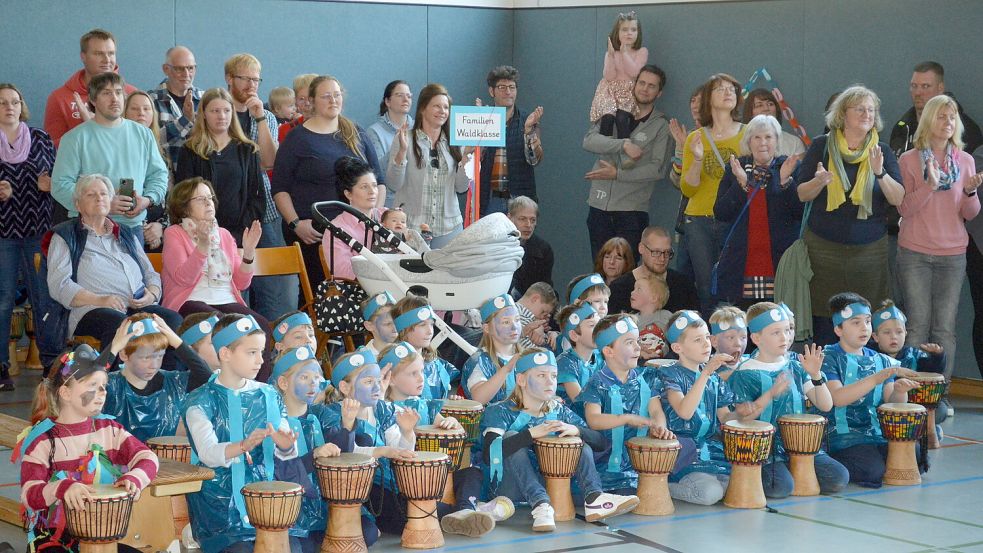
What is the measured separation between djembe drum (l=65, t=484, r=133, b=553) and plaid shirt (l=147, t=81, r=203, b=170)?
15.3 ft

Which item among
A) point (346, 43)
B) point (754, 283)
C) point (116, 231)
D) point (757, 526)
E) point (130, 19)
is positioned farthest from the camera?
point (346, 43)

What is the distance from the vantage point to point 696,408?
7316 mm

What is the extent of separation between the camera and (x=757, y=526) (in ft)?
22.2

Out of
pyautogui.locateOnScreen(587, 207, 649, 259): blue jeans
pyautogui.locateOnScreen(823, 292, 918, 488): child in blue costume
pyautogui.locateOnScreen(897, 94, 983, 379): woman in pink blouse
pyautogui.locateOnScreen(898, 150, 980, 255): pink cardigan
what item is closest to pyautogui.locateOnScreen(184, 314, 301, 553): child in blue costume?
pyautogui.locateOnScreen(823, 292, 918, 488): child in blue costume

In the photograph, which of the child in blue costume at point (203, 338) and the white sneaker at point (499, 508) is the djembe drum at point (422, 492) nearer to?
the white sneaker at point (499, 508)

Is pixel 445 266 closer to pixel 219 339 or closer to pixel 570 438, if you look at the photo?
pixel 570 438

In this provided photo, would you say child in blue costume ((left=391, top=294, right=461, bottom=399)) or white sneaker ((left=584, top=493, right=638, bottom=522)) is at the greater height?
child in blue costume ((left=391, top=294, right=461, bottom=399))

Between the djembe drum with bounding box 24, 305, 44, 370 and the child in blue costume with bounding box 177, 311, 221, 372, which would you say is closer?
the child in blue costume with bounding box 177, 311, 221, 372

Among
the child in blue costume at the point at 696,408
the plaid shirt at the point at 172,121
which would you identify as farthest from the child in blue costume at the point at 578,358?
the plaid shirt at the point at 172,121

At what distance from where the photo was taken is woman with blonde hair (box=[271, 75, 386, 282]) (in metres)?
9.33

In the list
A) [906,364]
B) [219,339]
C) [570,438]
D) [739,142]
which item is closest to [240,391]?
[219,339]

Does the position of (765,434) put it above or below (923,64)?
below

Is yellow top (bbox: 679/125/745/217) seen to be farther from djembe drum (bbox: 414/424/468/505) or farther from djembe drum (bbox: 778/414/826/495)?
djembe drum (bbox: 414/424/468/505)

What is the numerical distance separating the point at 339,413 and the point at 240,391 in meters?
0.55
